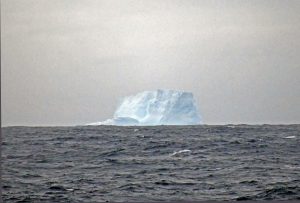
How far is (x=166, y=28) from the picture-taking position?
786cm

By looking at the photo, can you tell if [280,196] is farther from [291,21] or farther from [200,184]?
[291,21]

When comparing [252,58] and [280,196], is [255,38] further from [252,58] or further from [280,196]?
[280,196]

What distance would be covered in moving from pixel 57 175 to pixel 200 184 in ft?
5.67

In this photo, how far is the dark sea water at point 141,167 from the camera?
7.18m

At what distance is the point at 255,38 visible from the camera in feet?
26.9

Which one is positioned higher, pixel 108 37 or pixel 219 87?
pixel 108 37

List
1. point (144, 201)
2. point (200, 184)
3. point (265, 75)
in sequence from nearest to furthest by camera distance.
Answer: point (144, 201)
point (200, 184)
point (265, 75)

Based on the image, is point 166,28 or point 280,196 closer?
point 280,196

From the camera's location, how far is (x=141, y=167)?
26.5ft

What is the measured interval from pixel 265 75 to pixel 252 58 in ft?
0.89

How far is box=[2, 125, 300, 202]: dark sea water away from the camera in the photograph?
7.18m

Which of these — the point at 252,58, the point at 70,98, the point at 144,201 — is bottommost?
the point at 144,201

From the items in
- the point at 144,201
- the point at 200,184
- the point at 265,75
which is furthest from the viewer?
the point at 265,75

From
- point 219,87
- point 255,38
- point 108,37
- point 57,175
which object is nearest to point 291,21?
point 255,38
